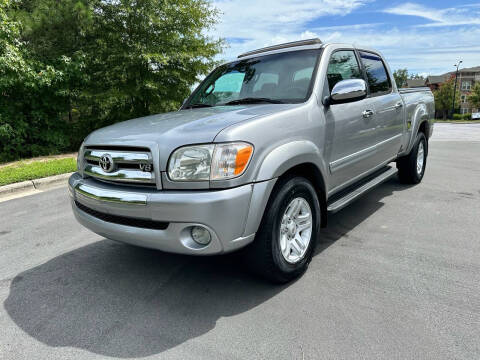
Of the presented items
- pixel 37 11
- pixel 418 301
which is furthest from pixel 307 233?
pixel 37 11

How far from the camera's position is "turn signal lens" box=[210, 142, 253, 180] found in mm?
2242

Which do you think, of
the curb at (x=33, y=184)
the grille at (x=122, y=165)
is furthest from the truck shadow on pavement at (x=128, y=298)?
the curb at (x=33, y=184)

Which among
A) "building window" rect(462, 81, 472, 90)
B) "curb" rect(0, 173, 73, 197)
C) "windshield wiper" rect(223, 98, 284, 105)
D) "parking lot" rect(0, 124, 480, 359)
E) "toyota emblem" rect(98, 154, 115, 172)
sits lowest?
"parking lot" rect(0, 124, 480, 359)

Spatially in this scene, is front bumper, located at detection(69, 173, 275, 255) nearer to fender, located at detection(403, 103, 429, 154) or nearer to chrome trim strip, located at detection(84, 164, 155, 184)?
chrome trim strip, located at detection(84, 164, 155, 184)

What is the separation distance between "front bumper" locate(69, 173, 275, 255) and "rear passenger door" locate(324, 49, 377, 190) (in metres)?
1.09

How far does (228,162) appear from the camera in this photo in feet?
7.41

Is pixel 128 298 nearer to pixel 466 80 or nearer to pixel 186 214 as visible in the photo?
pixel 186 214

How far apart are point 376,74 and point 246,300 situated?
3339 millimetres

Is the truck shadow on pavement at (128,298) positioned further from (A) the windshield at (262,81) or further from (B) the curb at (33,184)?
(B) the curb at (33,184)

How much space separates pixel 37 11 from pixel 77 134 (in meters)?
3.74

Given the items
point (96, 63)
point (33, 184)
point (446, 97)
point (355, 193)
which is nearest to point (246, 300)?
point (355, 193)

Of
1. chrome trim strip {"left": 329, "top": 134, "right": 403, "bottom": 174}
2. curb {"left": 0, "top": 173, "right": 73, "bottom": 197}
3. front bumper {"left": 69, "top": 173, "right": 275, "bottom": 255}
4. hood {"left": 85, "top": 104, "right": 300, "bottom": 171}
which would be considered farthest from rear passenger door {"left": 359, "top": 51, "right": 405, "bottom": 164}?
curb {"left": 0, "top": 173, "right": 73, "bottom": 197}

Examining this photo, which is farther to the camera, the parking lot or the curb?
the curb

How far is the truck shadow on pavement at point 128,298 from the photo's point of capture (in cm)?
222
